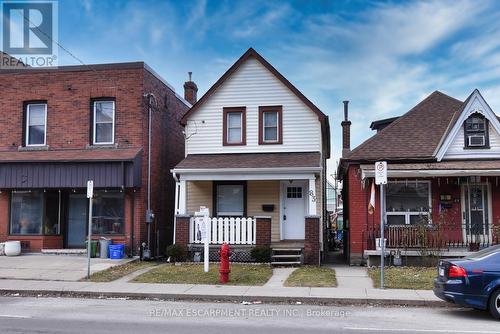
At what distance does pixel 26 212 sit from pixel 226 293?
10703 mm

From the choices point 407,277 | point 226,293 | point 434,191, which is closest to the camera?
point 226,293

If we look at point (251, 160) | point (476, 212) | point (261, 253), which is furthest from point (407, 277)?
point (251, 160)

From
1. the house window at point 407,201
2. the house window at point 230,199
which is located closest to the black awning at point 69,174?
the house window at point 230,199

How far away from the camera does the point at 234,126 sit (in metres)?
20.2

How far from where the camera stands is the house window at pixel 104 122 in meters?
19.6

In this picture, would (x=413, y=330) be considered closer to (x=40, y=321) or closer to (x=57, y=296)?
(x=40, y=321)

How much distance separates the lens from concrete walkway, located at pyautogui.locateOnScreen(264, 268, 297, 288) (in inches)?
528

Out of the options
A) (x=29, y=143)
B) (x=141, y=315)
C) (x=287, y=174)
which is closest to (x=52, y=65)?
(x=29, y=143)

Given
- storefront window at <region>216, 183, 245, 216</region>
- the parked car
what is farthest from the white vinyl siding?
the parked car

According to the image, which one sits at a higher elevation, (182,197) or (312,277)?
(182,197)

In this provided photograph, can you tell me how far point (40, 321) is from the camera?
9078mm

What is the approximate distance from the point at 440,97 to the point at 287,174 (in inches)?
285

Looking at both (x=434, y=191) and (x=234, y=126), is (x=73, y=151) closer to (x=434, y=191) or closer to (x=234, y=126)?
(x=234, y=126)

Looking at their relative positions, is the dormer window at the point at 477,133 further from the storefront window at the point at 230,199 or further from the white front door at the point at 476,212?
the storefront window at the point at 230,199
